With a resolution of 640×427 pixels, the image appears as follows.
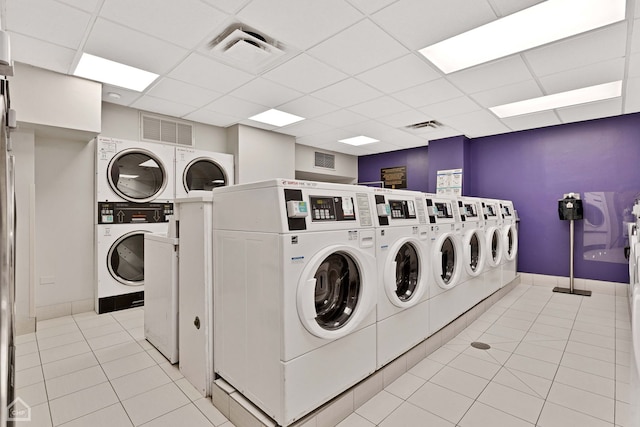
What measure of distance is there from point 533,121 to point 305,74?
12.7 feet

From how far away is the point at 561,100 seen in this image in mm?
4137

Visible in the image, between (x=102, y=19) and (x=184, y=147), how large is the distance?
97.5 inches

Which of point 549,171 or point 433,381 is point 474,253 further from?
point 549,171

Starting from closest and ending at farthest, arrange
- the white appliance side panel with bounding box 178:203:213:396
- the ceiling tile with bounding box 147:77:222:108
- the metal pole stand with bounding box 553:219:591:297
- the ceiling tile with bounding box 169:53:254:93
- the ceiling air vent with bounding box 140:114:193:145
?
the white appliance side panel with bounding box 178:203:213:396 → the ceiling tile with bounding box 169:53:254:93 → the ceiling tile with bounding box 147:77:222:108 → the ceiling air vent with bounding box 140:114:193:145 → the metal pole stand with bounding box 553:219:591:297

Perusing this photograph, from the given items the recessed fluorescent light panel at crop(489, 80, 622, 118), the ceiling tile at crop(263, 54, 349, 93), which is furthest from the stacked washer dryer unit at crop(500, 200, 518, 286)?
the ceiling tile at crop(263, 54, 349, 93)

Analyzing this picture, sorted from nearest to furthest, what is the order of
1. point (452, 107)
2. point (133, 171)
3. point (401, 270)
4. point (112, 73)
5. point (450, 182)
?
point (401, 270) < point (112, 73) < point (133, 171) < point (452, 107) < point (450, 182)

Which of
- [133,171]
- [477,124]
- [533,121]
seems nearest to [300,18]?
[133,171]

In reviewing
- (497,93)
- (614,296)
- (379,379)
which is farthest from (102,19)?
(614,296)

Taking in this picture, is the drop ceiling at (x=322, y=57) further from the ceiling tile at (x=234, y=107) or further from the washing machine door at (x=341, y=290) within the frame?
the washing machine door at (x=341, y=290)

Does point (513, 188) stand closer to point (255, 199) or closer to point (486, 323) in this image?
point (486, 323)

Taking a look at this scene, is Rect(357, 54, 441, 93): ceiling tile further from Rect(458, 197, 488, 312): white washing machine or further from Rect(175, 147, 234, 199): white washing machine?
Rect(175, 147, 234, 199): white washing machine

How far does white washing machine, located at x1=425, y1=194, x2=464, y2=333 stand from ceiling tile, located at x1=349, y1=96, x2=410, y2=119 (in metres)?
1.65

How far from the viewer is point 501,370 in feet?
8.10

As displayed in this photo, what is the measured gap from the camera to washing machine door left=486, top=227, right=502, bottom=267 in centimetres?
395
